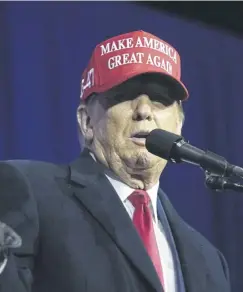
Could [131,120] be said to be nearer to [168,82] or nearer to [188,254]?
[168,82]

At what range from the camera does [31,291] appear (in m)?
0.89

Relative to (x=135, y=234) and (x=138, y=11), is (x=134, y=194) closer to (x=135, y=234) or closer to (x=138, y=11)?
(x=135, y=234)

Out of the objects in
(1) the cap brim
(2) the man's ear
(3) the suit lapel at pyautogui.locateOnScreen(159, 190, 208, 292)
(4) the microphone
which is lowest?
(3) the suit lapel at pyautogui.locateOnScreen(159, 190, 208, 292)

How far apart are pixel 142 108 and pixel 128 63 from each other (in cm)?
8

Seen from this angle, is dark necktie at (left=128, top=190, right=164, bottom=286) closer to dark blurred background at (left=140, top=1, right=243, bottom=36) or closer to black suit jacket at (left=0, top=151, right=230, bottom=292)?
black suit jacket at (left=0, top=151, right=230, bottom=292)

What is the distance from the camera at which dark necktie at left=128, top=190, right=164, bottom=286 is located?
1.02 m

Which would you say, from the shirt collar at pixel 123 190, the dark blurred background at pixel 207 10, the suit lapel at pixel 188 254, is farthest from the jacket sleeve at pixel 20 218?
the dark blurred background at pixel 207 10

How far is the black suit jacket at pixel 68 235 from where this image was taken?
900mm

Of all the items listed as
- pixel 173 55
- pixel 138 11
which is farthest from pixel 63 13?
pixel 173 55

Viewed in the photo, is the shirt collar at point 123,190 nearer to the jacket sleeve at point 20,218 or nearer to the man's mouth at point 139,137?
the man's mouth at point 139,137

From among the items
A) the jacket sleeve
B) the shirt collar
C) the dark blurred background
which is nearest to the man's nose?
the shirt collar

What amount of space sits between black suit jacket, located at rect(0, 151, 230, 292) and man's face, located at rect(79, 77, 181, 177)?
0.22 ft

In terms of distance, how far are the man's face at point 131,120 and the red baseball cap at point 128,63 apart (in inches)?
0.8

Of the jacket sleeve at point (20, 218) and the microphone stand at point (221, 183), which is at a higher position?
the microphone stand at point (221, 183)
